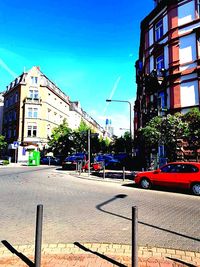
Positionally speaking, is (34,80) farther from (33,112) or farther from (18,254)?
(18,254)

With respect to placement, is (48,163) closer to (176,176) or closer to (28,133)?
(28,133)

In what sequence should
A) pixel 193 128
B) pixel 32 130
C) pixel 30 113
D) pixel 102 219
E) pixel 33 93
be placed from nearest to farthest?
pixel 102 219
pixel 193 128
pixel 32 130
pixel 30 113
pixel 33 93

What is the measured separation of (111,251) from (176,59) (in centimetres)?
1848

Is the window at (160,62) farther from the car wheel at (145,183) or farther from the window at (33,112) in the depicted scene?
the window at (33,112)

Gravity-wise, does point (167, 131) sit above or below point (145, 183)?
above

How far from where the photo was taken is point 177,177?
1191 cm

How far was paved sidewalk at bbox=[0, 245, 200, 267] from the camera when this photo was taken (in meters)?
4.23

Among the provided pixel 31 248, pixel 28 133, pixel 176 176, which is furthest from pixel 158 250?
pixel 28 133

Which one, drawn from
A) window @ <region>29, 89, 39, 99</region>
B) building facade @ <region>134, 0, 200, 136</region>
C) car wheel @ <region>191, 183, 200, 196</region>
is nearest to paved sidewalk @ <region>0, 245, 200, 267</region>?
car wheel @ <region>191, 183, 200, 196</region>

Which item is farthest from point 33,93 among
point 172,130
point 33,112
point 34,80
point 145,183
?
point 145,183

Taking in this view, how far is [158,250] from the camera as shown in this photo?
15.8 ft

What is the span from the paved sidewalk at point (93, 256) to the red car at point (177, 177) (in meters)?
7.11

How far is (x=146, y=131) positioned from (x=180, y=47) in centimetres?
884

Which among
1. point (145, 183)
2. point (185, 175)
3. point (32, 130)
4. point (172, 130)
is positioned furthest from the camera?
point (32, 130)
